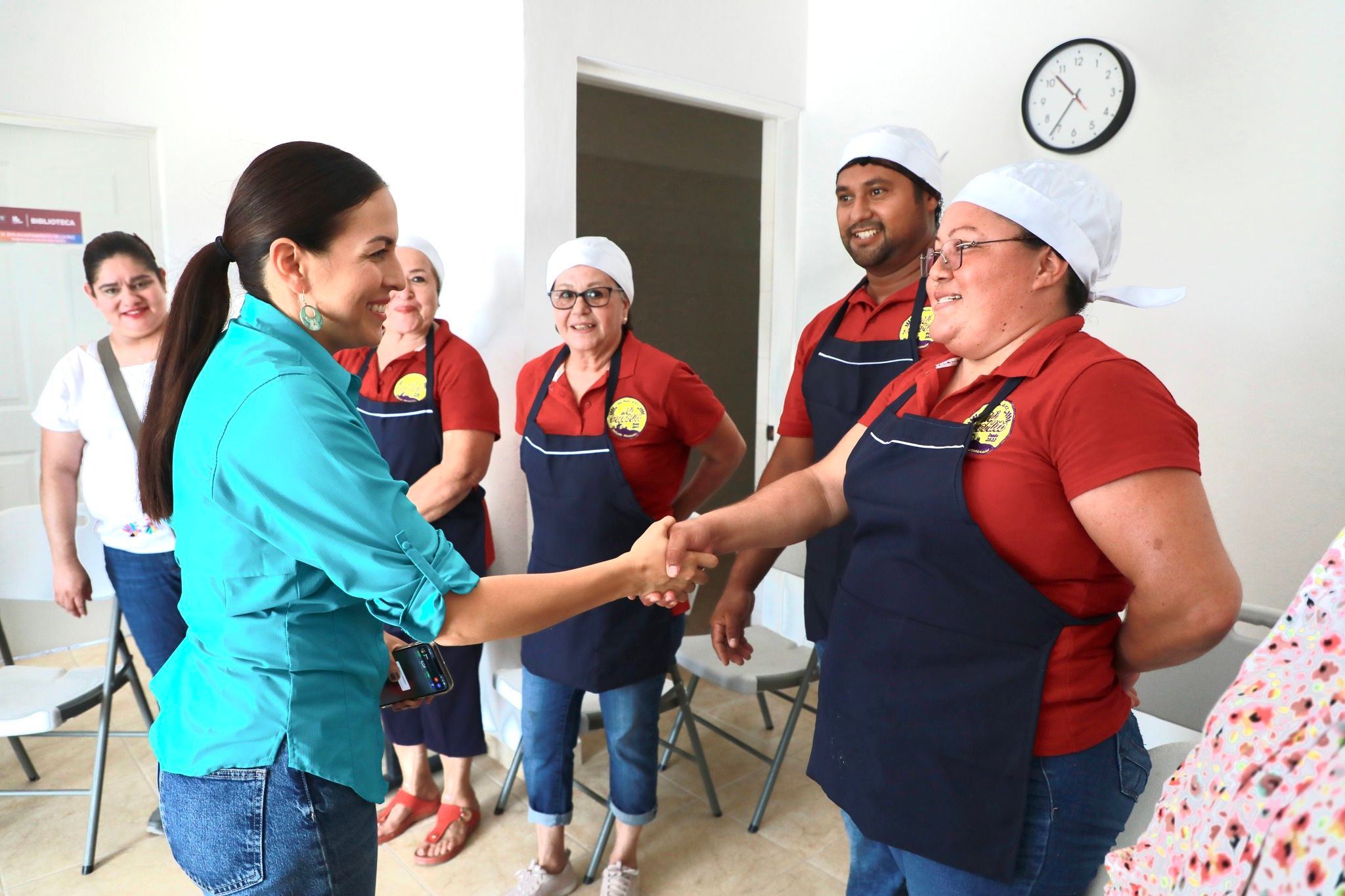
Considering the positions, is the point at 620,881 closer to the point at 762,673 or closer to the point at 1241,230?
the point at 762,673

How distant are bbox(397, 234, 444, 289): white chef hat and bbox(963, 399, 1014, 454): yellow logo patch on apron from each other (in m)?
1.94

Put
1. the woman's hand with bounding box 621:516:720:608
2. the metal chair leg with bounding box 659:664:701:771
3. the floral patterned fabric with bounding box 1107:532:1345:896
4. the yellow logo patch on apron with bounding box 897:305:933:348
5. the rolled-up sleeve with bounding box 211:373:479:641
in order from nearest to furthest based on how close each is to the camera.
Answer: the floral patterned fabric with bounding box 1107:532:1345:896
the rolled-up sleeve with bounding box 211:373:479:641
the woman's hand with bounding box 621:516:720:608
the yellow logo patch on apron with bounding box 897:305:933:348
the metal chair leg with bounding box 659:664:701:771

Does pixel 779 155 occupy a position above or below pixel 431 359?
above

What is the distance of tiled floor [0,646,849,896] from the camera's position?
2.44 meters

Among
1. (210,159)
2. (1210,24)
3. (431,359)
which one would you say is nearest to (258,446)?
(431,359)

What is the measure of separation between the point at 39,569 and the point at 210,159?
2288 mm

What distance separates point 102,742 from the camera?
2.61 m

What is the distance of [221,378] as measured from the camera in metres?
1.11

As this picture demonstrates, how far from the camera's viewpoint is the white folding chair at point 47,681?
2.47 metres

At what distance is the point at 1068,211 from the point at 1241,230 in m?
1.62

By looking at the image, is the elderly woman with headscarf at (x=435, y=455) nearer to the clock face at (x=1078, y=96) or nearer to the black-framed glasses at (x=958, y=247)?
the black-framed glasses at (x=958, y=247)

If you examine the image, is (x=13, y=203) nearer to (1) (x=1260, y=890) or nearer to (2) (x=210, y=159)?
(2) (x=210, y=159)

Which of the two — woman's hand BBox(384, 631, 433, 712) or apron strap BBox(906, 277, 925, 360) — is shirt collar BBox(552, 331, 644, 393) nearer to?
apron strap BBox(906, 277, 925, 360)

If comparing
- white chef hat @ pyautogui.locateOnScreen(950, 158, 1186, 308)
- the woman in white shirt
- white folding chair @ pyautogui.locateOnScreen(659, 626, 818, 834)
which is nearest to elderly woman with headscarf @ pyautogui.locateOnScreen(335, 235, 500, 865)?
the woman in white shirt
